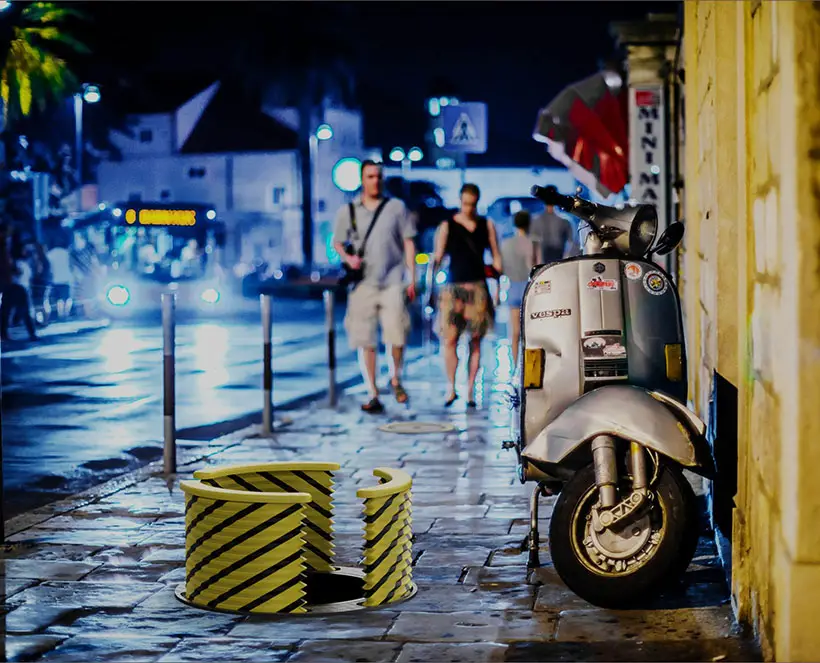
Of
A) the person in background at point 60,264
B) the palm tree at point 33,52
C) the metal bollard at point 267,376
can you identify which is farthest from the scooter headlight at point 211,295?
the metal bollard at point 267,376

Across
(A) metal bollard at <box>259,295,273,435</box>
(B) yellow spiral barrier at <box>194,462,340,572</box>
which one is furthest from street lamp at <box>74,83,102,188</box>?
(B) yellow spiral barrier at <box>194,462,340,572</box>

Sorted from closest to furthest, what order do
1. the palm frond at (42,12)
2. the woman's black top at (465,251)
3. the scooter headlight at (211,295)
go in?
the woman's black top at (465,251) < the palm frond at (42,12) < the scooter headlight at (211,295)

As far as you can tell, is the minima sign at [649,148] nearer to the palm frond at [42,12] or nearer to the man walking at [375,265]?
the man walking at [375,265]

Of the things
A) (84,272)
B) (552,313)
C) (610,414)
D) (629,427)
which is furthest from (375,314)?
(84,272)

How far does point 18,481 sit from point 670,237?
5.12 meters

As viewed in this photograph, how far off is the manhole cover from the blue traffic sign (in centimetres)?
1244

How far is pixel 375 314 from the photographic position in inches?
533

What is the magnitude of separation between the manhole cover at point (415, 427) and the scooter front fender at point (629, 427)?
575 cm

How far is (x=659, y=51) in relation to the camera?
16734mm

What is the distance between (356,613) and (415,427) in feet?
21.0

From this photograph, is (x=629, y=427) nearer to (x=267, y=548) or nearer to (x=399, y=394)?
(x=267, y=548)

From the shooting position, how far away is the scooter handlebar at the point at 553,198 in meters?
6.57

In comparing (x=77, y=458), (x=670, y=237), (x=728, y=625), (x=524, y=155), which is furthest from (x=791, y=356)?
(x=524, y=155)

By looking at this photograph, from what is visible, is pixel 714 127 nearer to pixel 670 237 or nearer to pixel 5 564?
pixel 670 237
